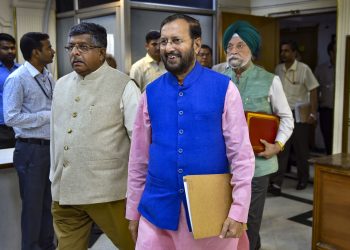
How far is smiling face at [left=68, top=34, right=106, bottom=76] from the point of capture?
1.82 meters

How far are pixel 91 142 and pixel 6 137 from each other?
1558 millimetres

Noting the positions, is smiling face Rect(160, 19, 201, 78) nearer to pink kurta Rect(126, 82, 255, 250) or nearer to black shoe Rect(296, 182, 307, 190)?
pink kurta Rect(126, 82, 255, 250)

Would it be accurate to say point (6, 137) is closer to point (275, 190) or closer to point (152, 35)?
point (152, 35)

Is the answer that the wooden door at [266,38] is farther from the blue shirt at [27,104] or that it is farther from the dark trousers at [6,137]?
the blue shirt at [27,104]

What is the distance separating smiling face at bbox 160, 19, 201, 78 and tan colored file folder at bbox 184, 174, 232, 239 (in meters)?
0.39

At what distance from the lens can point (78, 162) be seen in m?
1.81

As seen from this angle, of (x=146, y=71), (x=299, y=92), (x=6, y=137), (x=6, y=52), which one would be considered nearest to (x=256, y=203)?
(x=6, y=137)

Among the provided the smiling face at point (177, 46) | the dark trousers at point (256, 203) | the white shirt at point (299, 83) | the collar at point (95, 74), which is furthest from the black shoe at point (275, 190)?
the smiling face at point (177, 46)

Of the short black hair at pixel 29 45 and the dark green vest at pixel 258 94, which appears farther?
the short black hair at pixel 29 45

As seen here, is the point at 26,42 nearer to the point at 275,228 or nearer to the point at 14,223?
the point at 14,223

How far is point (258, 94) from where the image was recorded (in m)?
2.11

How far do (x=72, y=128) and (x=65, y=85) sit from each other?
0.79 ft

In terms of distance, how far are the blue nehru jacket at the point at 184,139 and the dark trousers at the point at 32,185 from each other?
3.68 feet

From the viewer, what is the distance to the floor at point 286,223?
2.97 m
